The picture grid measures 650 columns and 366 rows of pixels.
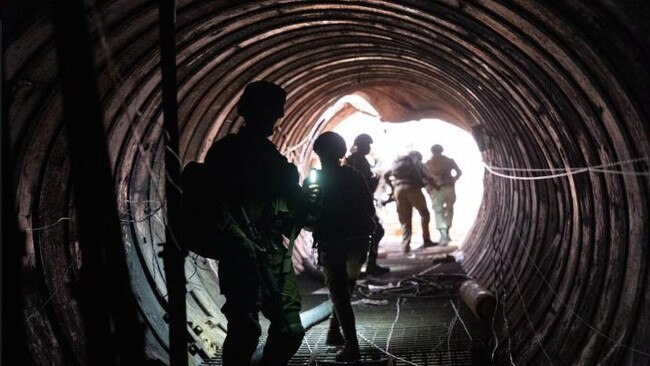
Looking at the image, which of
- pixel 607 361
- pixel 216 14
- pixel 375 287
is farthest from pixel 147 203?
pixel 607 361

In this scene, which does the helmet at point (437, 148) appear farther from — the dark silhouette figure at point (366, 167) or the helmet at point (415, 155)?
the dark silhouette figure at point (366, 167)

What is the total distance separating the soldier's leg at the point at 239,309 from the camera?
3.26 metres

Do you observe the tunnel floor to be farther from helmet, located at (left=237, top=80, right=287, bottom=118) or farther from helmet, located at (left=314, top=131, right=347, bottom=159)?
helmet, located at (left=237, top=80, right=287, bottom=118)

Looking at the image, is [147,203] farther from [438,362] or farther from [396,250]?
[396,250]

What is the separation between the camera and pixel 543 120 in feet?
15.2

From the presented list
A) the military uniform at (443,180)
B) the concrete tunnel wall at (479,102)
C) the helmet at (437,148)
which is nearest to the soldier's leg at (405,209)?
the military uniform at (443,180)

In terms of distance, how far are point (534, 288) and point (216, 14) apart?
3825 mm

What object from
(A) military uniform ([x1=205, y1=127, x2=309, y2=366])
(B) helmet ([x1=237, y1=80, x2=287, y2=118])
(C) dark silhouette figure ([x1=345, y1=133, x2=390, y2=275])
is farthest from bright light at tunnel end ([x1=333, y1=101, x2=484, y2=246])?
(B) helmet ([x1=237, y1=80, x2=287, y2=118])

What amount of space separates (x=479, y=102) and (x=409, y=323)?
319 cm

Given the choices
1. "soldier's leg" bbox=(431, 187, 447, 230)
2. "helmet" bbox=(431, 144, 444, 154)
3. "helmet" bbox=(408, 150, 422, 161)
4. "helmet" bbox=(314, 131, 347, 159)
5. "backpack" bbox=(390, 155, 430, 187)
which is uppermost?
"helmet" bbox=(431, 144, 444, 154)

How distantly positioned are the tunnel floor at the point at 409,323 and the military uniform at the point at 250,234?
160 centimetres

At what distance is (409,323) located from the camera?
20.9ft

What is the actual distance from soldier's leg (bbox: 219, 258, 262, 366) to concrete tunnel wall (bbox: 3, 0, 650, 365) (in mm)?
611

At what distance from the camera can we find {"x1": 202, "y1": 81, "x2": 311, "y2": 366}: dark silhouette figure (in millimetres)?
3225
